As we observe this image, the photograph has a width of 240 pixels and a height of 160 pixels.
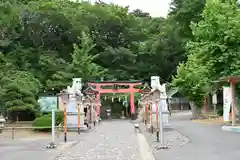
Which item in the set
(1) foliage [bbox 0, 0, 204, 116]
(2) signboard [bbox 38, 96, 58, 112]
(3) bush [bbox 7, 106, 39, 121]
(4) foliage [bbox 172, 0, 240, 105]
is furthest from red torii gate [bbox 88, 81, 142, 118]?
(4) foliage [bbox 172, 0, 240, 105]

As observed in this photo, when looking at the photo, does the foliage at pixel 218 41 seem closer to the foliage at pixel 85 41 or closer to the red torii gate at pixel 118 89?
the foliage at pixel 85 41

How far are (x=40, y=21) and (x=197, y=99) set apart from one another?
21.2 metres

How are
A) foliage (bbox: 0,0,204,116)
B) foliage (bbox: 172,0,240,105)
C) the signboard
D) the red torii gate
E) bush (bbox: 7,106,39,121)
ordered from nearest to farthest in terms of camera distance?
foliage (bbox: 172,0,240,105) → bush (bbox: 7,106,39,121) → the signboard → foliage (bbox: 0,0,204,116) → the red torii gate

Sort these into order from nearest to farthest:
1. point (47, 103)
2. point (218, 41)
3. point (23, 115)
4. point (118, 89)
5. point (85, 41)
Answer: point (218, 41) → point (23, 115) → point (47, 103) → point (85, 41) → point (118, 89)

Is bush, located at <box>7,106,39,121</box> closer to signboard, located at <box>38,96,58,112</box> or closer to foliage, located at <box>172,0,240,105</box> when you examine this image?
signboard, located at <box>38,96,58,112</box>

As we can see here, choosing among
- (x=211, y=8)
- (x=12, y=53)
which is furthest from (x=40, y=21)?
(x=211, y=8)

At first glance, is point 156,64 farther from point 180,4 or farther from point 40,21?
point 40,21

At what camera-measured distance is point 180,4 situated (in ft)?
159

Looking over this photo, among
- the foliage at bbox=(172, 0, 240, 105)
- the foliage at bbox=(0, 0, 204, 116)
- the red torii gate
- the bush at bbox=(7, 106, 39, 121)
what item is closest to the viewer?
the foliage at bbox=(172, 0, 240, 105)

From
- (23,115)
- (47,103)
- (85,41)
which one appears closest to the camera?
(23,115)

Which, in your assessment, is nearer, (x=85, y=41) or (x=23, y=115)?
(x=23, y=115)

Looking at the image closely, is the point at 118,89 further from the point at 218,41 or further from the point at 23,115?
the point at 218,41

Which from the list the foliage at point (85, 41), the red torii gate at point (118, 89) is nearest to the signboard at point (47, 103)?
the foliage at point (85, 41)

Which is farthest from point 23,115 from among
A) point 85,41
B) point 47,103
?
point 85,41
